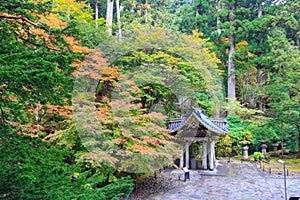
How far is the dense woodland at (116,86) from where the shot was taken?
2129mm

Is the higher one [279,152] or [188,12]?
[188,12]

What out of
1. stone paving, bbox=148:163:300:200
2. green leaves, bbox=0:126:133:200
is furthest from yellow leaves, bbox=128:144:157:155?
green leaves, bbox=0:126:133:200

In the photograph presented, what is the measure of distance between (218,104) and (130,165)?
1198 centimetres

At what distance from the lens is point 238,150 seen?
1653 centimetres

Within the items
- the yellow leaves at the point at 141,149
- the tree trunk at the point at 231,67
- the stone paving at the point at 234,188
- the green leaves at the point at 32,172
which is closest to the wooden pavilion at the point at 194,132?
the stone paving at the point at 234,188

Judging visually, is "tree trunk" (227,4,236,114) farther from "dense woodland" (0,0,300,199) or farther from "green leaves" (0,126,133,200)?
"green leaves" (0,126,133,200)

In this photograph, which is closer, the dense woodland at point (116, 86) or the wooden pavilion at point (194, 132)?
the dense woodland at point (116, 86)

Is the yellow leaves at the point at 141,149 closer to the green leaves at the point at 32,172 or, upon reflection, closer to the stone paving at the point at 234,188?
the stone paving at the point at 234,188

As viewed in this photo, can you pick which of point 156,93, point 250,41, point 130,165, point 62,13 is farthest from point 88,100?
point 250,41

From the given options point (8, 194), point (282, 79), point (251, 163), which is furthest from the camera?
point (282, 79)

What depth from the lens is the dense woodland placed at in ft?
6.98

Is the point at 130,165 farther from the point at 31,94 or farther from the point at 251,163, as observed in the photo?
the point at 251,163

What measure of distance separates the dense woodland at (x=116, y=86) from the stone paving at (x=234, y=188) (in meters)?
1.20

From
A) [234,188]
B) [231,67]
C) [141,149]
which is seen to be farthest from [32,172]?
[231,67]
